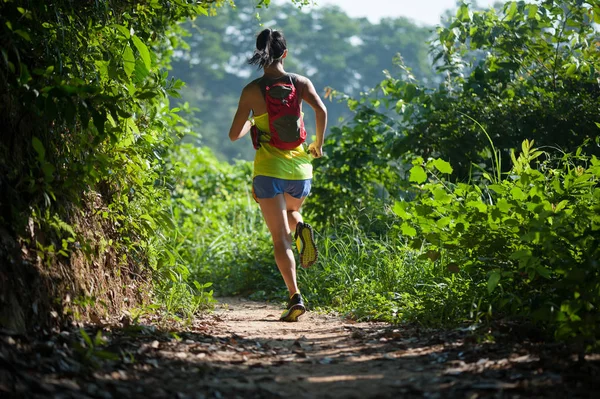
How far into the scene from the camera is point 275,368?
10.5 ft

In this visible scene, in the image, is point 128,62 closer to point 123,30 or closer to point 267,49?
point 123,30

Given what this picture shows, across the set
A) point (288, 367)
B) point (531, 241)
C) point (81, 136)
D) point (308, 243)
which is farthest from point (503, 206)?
point (81, 136)

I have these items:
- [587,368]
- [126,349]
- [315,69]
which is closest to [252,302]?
[126,349]

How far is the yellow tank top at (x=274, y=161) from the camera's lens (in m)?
4.82

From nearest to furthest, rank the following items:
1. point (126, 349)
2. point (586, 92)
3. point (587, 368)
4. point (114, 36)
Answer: point (587, 368), point (126, 349), point (114, 36), point (586, 92)

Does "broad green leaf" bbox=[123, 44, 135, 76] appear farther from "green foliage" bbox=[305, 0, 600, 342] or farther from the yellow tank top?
"green foliage" bbox=[305, 0, 600, 342]

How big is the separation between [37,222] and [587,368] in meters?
2.50

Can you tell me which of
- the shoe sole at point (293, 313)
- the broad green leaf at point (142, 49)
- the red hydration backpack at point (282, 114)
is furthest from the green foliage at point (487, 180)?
the broad green leaf at point (142, 49)

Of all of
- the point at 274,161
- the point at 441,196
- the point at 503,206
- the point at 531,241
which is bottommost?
the point at 531,241

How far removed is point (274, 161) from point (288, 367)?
75.2 inches

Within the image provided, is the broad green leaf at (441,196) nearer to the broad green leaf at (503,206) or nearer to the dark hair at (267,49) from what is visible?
the broad green leaf at (503,206)

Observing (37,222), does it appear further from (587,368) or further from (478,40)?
(478,40)

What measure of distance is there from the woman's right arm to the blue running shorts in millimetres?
336

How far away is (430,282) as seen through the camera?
198 inches
